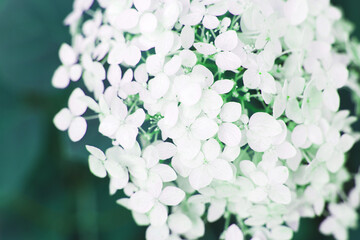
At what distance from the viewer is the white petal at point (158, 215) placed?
0.70 m

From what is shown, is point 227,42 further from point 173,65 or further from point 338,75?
point 338,75

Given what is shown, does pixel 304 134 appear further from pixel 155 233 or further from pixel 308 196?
pixel 155 233

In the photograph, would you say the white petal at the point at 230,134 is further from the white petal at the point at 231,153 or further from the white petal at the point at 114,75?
the white petal at the point at 114,75

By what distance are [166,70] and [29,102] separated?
2.06 ft

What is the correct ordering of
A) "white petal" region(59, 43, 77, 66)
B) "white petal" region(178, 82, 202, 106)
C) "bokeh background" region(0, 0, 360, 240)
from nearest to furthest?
"white petal" region(178, 82, 202, 106) < "white petal" region(59, 43, 77, 66) < "bokeh background" region(0, 0, 360, 240)

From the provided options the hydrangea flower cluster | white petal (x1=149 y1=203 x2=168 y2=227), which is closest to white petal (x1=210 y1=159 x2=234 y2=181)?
the hydrangea flower cluster

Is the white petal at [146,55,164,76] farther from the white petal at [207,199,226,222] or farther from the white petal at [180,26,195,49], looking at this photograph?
the white petal at [207,199,226,222]

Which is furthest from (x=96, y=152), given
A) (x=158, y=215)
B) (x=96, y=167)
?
(x=158, y=215)

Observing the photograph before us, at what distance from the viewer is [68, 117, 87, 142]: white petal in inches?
29.0

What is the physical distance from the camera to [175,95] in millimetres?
633

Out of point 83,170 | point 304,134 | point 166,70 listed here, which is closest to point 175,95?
point 166,70

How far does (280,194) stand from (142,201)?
0.66ft

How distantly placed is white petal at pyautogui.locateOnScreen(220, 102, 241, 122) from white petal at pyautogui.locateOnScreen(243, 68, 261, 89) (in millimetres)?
38

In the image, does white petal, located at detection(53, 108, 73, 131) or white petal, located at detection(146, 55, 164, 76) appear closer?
white petal, located at detection(146, 55, 164, 76)
